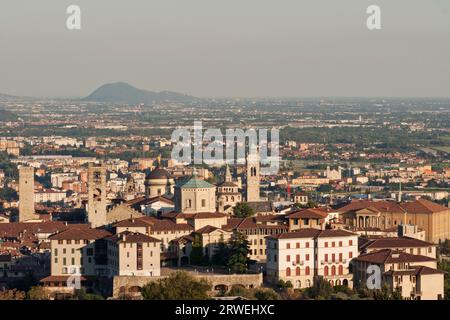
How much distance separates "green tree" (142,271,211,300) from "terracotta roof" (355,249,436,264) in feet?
15.5

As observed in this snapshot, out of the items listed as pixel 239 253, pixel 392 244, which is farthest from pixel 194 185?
pixel 392 244

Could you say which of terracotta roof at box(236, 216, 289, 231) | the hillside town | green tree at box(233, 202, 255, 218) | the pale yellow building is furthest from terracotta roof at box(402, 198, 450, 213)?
the pale yellow building

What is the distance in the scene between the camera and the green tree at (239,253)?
42.0 m

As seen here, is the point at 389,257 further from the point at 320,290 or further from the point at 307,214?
the point at 307,214

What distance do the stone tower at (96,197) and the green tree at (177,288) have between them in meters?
11.0

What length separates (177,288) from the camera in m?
36.8

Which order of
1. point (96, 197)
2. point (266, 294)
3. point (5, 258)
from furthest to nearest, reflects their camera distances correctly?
point (96, 197)
point (5, 258)
point (266, 294)

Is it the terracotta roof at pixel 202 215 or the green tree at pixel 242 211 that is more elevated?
the terracotta roof at pixel 202 215

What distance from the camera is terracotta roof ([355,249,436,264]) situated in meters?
40.9

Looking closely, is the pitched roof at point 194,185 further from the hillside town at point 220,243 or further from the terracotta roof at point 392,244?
the terracotta roof at point 392,244

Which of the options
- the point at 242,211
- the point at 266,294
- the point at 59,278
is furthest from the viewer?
the point at 242,211

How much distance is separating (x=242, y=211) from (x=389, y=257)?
428 inches

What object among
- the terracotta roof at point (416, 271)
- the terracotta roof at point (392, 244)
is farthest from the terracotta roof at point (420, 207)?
the terracotta roof at point (416, 271)

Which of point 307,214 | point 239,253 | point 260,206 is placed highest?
point 307,214
